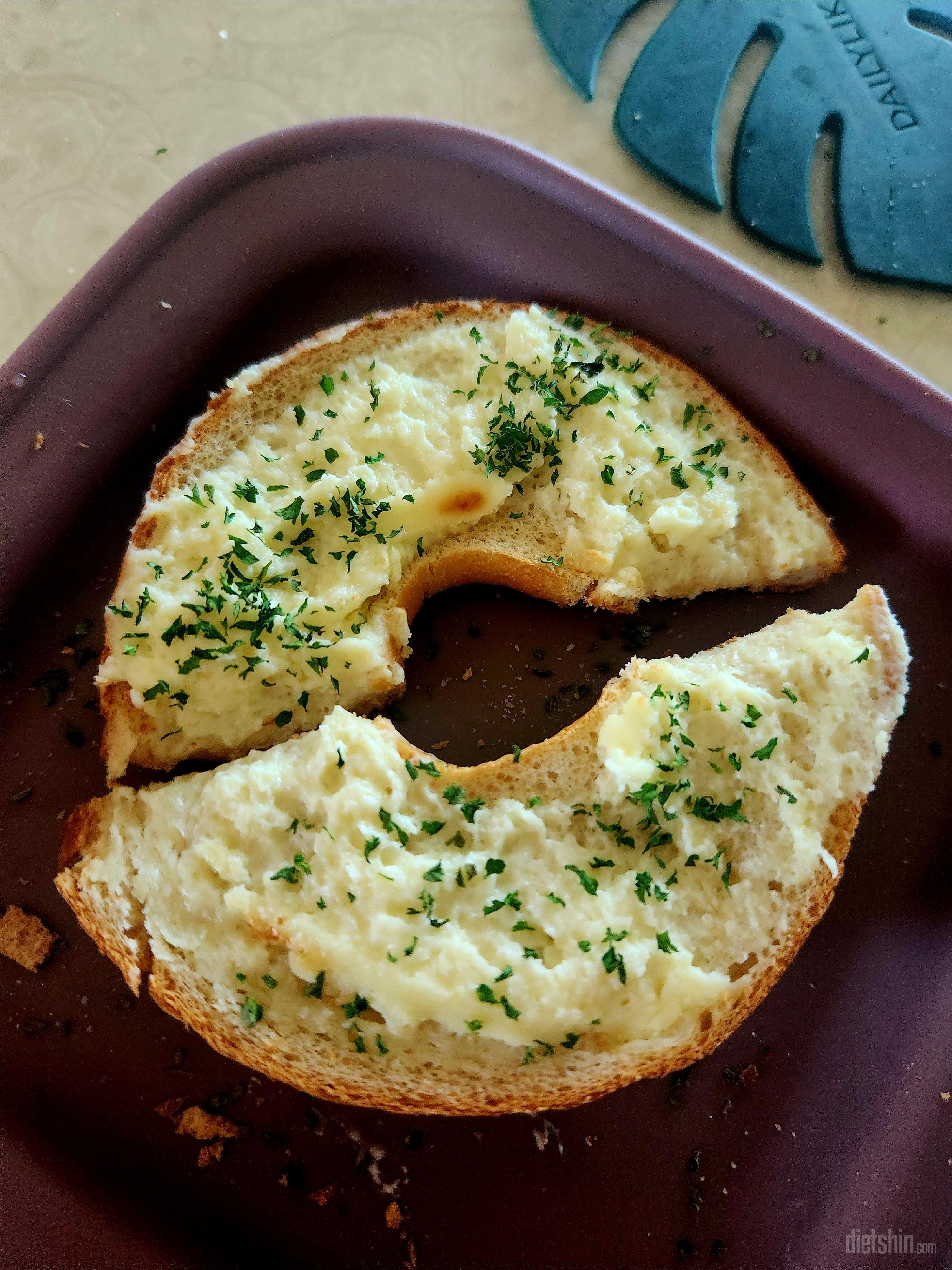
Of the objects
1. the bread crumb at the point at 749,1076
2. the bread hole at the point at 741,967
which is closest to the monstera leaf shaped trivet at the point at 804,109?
the bread hole at the point at 741,967

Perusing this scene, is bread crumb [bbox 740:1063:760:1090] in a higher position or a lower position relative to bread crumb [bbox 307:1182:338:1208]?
higher

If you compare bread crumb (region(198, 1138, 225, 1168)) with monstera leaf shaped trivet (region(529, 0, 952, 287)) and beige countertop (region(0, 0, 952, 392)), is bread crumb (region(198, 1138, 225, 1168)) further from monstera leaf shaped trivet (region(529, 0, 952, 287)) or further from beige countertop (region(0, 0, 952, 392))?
monstera leaf shaped trivet (region(529, 0, 952, 287))

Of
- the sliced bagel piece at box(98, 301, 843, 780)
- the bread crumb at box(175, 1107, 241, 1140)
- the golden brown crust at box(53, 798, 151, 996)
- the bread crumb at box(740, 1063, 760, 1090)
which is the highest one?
the sliced bagel piece at box(98, 301, 843, 780)

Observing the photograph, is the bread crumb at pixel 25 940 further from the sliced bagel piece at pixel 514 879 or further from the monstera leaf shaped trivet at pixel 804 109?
the monstera leaf shaped trivet at pixel 804 109

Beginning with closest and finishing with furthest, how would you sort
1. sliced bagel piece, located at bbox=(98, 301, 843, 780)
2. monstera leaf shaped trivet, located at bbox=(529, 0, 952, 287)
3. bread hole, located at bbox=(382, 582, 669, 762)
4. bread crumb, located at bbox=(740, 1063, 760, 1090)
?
sliced bagel piece, located at bbox=(98, 301, 843, 780) < bread crumb, located at bbox=(740, 1063, 760, 1090) < bread hole, located at bbox=(382, 582, 669, 762) < monstera leaf shaped trivet, located at bbox=(529, 0, 952, 287)

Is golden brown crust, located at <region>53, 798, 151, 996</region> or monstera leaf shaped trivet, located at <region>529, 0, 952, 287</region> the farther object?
monstera leaf shaped trivet, located at <region>529, 0, 952, 287</region>

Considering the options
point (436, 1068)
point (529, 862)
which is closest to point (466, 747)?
point (529, 862)

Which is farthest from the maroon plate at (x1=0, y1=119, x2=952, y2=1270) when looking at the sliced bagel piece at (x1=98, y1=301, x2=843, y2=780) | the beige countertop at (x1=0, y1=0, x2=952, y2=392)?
the beige countertop at (x1=0, y1=0, x2=952, y2=392)
